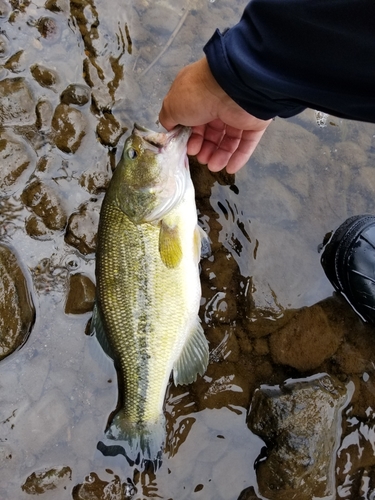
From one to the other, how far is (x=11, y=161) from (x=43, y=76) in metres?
0.70

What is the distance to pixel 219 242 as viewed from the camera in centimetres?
335

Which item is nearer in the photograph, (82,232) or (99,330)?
(99,330)

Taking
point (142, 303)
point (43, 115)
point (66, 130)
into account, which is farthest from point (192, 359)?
point (43, 115)

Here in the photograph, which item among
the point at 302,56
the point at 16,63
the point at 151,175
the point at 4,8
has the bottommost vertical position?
the point at 16,63

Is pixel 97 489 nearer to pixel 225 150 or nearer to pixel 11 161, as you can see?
pixel 11 161

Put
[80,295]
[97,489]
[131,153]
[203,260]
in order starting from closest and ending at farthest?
[131,153]
[97,489]
[80,295]
[203,260]

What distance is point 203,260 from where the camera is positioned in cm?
332

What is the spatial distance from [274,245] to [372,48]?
71.3 inches

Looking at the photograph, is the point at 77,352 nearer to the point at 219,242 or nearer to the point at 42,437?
the point at 42,437

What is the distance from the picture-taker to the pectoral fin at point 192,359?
118 inches

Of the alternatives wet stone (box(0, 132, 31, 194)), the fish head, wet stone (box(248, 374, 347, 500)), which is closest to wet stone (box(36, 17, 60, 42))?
wet stone (box(0, 132, 31, 194))

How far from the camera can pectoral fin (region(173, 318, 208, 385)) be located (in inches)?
118

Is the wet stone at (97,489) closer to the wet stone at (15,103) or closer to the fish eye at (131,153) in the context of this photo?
the fish eye at (131,153)

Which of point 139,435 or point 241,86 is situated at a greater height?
point 241,86
